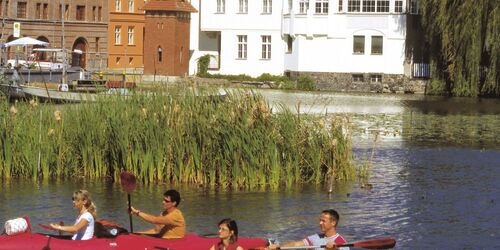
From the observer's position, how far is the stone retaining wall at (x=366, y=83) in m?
76.6

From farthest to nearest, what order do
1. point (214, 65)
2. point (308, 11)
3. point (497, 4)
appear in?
point (214, 65)
point (308, 11)
point (497, 4)

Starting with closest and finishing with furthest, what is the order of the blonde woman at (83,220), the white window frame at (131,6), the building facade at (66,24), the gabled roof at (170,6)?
the blonde woman at (83,220) → the gabled roof at (170,6) → the building facade at (66,24) → the white window frame at (131,6)

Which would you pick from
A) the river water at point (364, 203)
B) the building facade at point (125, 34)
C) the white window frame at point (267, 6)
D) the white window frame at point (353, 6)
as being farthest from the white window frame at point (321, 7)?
the river water at point (364, 203)

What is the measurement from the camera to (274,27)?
81625mm

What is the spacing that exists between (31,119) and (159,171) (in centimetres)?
333

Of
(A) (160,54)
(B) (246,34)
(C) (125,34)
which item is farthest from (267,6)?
(C) (125,34)

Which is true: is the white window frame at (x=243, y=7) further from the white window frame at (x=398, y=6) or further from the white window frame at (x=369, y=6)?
the white window frame at (x=398, y=6)

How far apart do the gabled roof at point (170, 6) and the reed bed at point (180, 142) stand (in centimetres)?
5317

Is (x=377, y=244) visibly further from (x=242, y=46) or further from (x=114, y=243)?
(x=242, y=46)

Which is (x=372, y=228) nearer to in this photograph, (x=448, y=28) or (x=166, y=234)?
(x=166, y=234)

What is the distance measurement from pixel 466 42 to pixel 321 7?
13.6m

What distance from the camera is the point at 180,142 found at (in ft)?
98.0

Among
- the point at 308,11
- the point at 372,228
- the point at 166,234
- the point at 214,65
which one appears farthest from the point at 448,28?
the point at 166,234

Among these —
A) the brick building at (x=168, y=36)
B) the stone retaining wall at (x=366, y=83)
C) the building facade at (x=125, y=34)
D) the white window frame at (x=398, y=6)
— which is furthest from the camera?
the building facade at (x=125, y=34)
